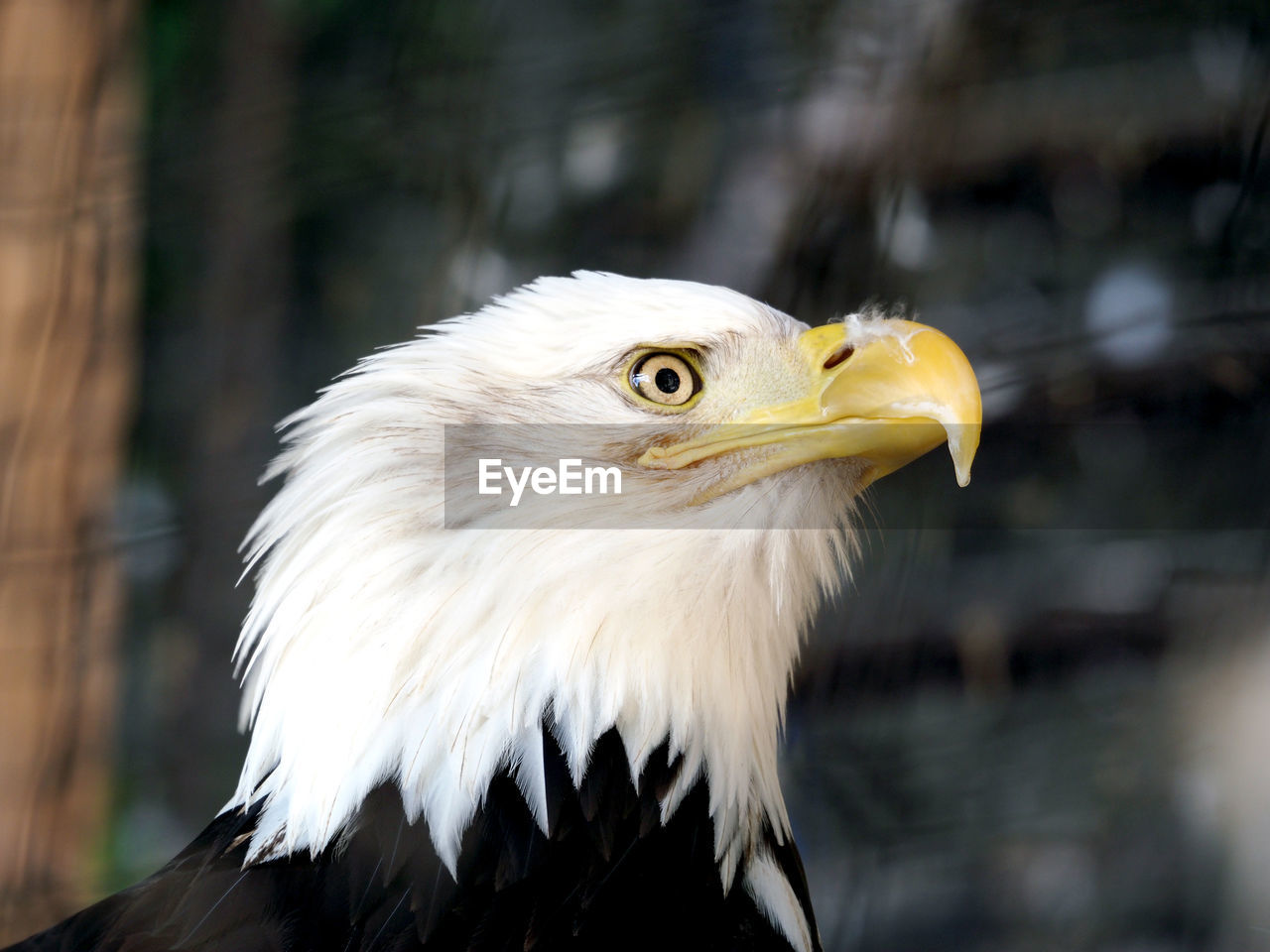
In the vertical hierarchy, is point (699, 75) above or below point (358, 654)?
above

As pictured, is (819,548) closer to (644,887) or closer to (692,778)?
(692,778)

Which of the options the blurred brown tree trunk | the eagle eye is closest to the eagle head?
the eagle eye

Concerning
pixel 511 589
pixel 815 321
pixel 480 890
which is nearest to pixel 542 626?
pixel 511 589

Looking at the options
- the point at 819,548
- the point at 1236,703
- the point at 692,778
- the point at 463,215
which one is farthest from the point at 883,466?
the point at 463,215

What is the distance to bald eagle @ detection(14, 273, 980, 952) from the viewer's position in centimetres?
85

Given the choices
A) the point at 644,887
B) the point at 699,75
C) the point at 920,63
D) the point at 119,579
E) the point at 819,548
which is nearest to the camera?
the point at 644,887

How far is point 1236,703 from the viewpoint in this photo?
123cm

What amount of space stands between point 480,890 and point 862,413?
531 mm

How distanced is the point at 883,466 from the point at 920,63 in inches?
22.6

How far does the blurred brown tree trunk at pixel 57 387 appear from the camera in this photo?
1.42 meters

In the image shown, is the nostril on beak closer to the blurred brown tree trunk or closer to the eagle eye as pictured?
the eagle eye

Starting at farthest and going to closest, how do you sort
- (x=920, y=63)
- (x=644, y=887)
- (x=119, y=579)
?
(x=119, y=579) → (x=920, y=63) → (x=644, y=887)

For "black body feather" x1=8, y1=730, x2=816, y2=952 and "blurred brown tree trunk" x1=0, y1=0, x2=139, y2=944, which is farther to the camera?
"blurred brown tree trunk" x1=0, y1=0, x2=139, y2=944

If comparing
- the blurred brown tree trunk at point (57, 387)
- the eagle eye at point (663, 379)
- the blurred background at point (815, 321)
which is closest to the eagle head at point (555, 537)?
the eagle eye at point (663, 379)
